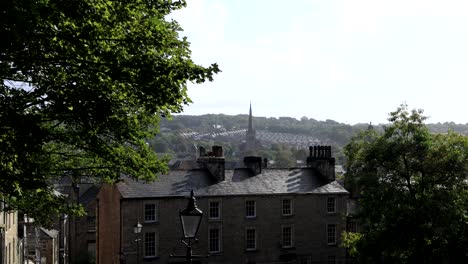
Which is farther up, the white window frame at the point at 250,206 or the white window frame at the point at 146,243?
the white window frame at the point at 250,206

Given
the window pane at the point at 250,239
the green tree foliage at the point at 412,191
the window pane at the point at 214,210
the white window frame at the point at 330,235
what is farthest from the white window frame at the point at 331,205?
the green tree foliage at the point at 412,191

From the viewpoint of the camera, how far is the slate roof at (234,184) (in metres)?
48.1

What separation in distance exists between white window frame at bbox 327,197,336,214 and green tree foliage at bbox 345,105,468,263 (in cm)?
1724

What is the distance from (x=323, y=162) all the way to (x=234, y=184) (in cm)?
990

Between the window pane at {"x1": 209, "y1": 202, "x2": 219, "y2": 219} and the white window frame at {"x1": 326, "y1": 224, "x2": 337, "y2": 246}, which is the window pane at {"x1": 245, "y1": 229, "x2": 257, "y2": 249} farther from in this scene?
the white window frame at {"x1": 326, "y1": 224, "x2": 337, "y2": 246}

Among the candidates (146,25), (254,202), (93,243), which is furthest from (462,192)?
(93,243)

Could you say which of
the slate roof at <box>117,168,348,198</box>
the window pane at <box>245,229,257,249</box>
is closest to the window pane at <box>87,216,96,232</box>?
the slate roof at <box>117,168,348,198</box>

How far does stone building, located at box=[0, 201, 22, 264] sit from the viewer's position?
3744cm

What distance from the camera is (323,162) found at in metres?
57.9

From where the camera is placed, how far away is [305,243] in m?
53.6

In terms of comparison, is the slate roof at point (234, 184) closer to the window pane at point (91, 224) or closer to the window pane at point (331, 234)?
the window pane at point (331, 234)

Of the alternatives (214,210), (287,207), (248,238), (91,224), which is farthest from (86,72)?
(91,224)

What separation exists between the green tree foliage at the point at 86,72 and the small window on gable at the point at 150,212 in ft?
97.6

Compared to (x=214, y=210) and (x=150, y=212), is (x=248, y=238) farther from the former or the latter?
(x=150, y=212)
